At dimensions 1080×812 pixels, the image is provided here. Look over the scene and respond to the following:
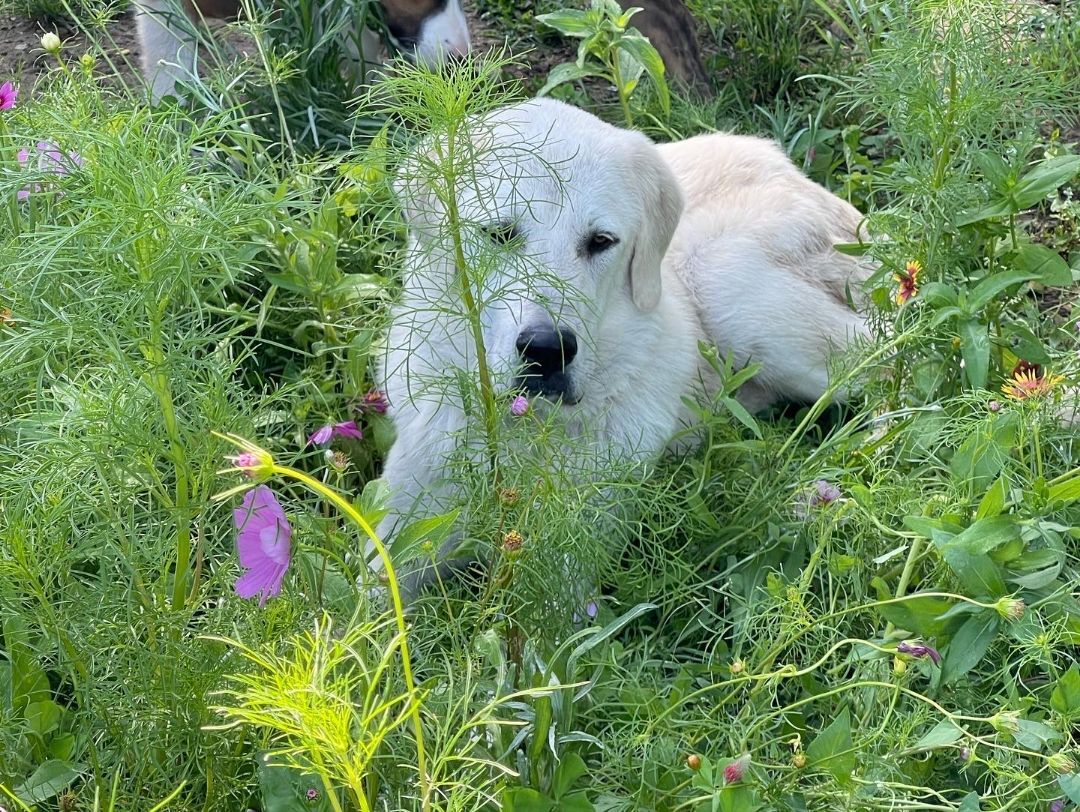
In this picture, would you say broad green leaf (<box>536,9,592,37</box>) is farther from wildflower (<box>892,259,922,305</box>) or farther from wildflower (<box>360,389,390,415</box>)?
wildflower (<box>892,259,922,305</box>)

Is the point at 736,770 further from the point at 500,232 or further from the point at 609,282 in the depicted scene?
the point at 609,282

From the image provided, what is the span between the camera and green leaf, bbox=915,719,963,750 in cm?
168

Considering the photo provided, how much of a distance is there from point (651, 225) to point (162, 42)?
82.4 inches

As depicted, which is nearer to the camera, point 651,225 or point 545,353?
point 545,353

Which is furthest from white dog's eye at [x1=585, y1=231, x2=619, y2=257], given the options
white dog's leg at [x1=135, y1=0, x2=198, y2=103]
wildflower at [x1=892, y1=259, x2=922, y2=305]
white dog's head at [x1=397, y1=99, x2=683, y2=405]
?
white dog's leg at [x1=135, y1=0, x2=198, y2=103]

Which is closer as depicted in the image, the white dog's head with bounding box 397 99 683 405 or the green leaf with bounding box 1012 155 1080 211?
the white dog's head with bounding box 397 99 683 405

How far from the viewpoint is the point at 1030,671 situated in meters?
2.18

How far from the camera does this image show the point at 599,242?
8.56ft

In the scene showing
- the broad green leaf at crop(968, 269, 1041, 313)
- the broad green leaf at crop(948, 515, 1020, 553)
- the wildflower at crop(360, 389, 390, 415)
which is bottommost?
the wildflower at crop(360, 389, 390, 415)

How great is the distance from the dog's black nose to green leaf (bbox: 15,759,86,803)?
100 cm

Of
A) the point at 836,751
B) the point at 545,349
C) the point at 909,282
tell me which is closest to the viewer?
the point at 836,751

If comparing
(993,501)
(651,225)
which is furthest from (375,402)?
(993,501)

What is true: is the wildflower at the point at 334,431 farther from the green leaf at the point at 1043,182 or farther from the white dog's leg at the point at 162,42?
the white dog's leg at the point at 162,42

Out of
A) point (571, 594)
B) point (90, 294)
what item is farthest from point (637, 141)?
point (90, 294)
